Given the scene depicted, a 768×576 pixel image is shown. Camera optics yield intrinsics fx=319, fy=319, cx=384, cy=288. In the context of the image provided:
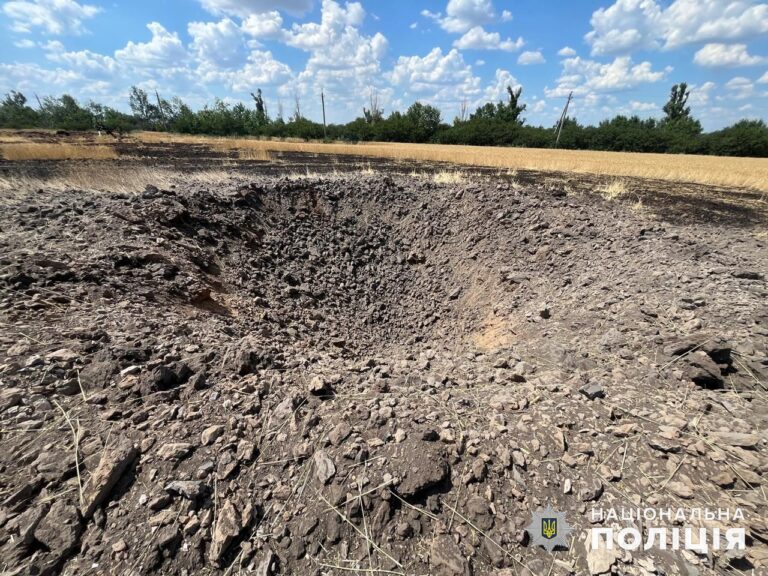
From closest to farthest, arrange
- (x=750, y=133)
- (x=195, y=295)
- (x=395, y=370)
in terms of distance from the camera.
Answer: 1. (x=395, y=370)
2. (x=195, y=295)
3. (x=750, y=133)

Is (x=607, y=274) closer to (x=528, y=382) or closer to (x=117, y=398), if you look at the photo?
(x=528, y=382)

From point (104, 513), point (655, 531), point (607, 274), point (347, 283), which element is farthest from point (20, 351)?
point (607, 274)

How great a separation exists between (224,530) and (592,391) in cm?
239

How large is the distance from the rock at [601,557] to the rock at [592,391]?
38.3 inches

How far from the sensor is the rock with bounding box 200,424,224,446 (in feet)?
6.12

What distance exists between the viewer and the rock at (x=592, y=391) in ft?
7.41

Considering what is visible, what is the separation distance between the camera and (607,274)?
436 cm

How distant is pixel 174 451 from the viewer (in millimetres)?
1771

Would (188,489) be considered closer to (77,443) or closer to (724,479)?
(77,443)

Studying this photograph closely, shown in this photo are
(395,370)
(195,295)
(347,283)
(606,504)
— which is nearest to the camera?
(606,504)

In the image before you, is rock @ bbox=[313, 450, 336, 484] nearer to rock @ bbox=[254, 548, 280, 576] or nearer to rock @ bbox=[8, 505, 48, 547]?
rock @ bbox=[254, 548, 280, 576]

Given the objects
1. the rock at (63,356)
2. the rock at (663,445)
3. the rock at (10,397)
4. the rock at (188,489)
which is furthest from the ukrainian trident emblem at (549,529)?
the rock at (63,356)

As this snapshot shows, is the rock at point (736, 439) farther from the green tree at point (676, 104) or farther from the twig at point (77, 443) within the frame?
the green tree at point (676, 104)

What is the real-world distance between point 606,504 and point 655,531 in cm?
20
